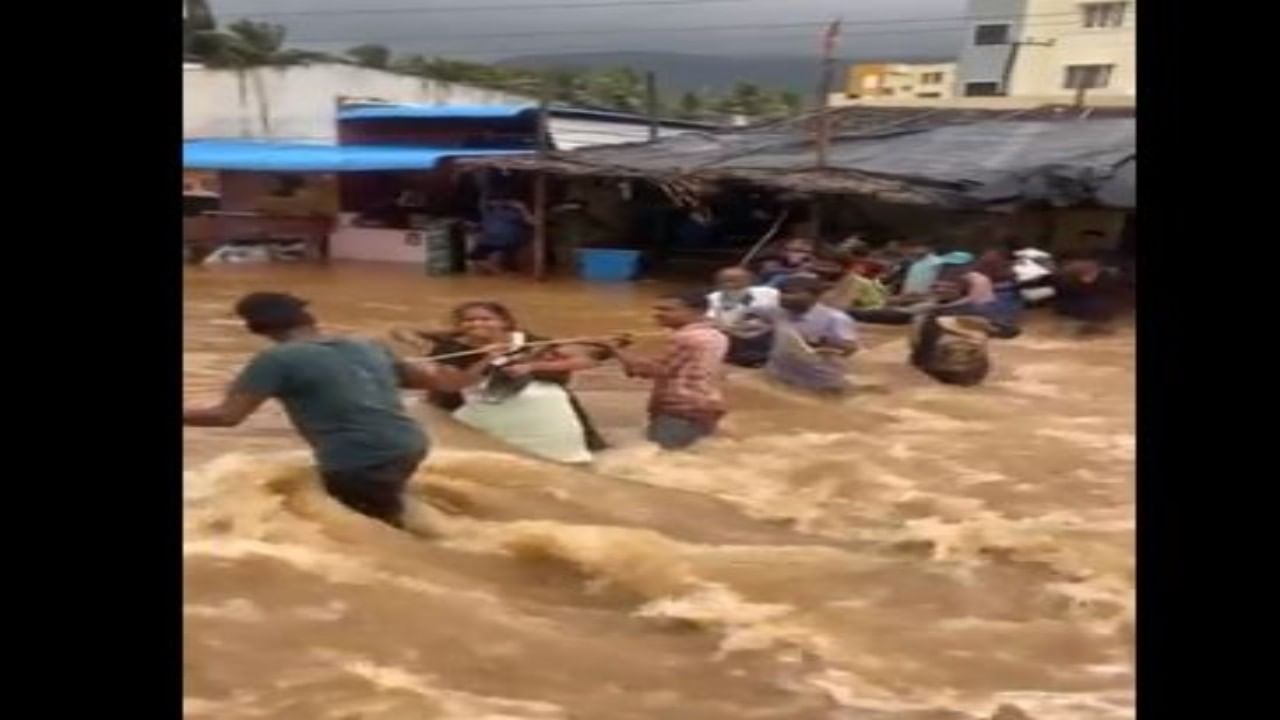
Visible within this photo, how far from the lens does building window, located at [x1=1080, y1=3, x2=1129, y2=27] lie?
10.9 feet

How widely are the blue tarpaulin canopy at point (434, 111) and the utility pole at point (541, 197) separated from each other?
3 centimetres

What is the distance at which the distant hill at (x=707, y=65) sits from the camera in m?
3.48

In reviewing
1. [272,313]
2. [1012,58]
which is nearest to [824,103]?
[1012,58]

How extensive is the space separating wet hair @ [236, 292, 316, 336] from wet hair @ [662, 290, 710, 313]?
2.50 feet

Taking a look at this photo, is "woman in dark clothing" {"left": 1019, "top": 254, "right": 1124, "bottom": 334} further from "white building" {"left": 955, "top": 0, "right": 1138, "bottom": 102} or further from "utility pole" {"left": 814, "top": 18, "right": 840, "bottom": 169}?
"utility pole" {"left": 814, "top": 18, "right": 840, "bottom": 169}

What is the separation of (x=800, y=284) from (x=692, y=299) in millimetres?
238

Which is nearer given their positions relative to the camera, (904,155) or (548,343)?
(548,343)

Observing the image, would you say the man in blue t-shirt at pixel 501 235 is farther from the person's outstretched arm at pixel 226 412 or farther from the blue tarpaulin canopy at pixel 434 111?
the person's outstretched arm at pixel 226 412

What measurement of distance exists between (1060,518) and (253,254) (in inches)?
70.5

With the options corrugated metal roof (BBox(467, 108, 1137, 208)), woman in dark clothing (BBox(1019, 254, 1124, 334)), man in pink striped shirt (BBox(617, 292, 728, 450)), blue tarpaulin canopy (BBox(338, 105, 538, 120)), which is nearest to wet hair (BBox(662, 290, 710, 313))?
man in pink striped shirt (BBox(617, 292, 728, 450))

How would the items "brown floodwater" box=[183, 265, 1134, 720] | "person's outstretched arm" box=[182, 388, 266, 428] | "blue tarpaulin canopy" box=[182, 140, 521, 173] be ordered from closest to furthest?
"brown floodwater" box=[183, 265, 1134, 720] < "person's outstretched arm" box=[182, 388, 266, 428] < "blue tarpaulin canopy" box=[182, 140, 521, 173]

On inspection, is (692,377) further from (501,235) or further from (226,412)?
(226,412)

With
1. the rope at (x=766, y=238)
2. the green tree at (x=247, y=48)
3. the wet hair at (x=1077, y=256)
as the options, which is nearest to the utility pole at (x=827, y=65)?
the rope at (x=766, y=238)

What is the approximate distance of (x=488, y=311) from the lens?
11.4ft
